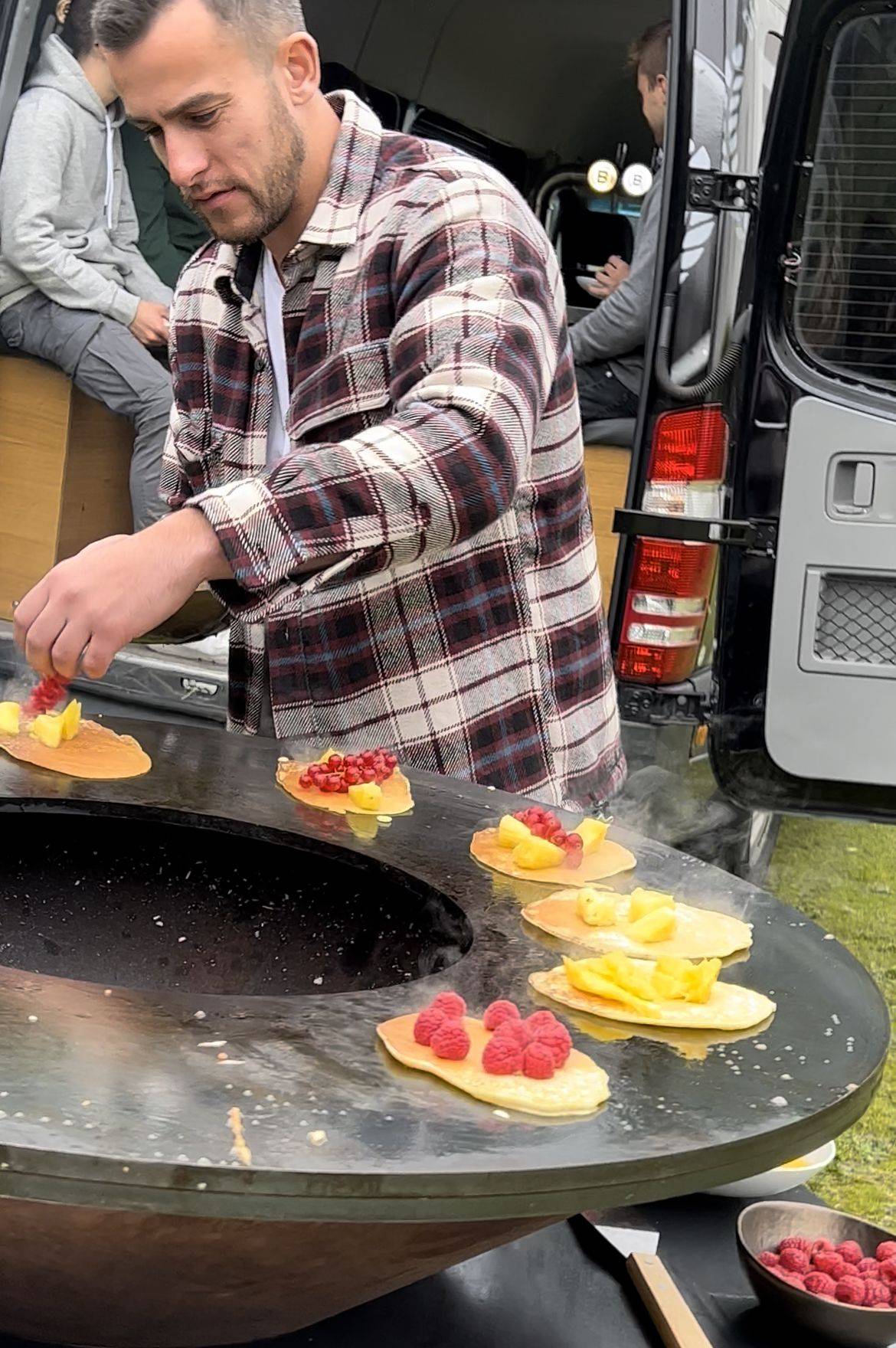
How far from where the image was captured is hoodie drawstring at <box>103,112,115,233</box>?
4.77 m

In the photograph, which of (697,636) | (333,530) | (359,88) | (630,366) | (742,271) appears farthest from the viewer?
(359,88)

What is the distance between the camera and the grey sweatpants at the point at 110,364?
466 centimetres

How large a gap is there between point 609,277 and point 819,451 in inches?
83.9

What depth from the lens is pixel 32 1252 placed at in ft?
3.78

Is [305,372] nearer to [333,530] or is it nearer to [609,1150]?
[333,530]

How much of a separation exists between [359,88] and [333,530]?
4.10m

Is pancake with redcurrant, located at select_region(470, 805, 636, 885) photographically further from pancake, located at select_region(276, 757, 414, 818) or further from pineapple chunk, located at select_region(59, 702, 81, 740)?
pineapple chunk, located at select_region(59, 702, 81, 740)

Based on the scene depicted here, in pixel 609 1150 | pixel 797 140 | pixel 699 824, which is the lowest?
pixel 699 824

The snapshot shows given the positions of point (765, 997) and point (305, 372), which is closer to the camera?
point (765, 997)

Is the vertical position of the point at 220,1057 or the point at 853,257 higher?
the point at 853,257

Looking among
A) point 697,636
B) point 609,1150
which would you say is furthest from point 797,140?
point 609,1150

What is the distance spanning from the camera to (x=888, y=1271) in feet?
6.43

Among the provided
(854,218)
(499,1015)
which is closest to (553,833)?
(499,1015)

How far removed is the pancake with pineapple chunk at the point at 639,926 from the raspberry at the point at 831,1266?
1.77ft
